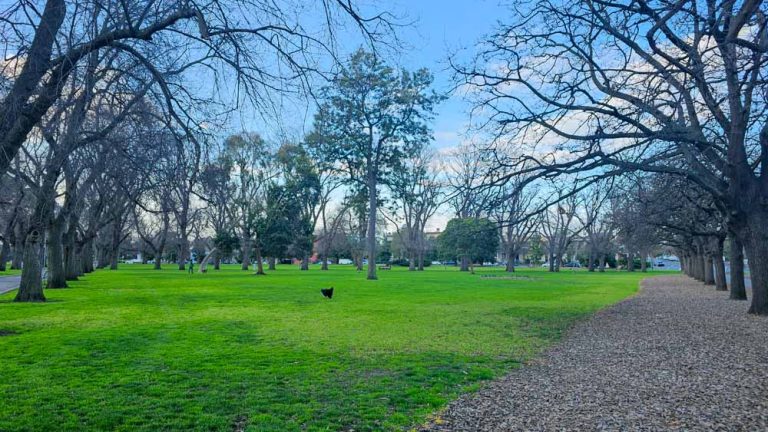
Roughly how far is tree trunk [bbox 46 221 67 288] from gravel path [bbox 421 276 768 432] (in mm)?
19012

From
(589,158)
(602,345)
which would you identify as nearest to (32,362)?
(602,345)

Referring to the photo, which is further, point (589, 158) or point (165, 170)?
point (589, 158)

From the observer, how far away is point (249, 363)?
7535 mm

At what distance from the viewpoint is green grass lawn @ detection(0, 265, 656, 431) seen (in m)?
5.09

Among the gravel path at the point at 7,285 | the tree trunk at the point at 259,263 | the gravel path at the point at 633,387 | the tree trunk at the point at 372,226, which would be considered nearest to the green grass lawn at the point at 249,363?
the gravel path at the point at 633,387

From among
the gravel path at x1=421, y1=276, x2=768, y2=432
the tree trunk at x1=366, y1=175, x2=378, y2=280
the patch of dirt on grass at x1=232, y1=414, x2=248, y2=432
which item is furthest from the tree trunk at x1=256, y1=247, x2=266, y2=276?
the patch of dirt on grass at x1=232, y1=414, x2=248, y2=432

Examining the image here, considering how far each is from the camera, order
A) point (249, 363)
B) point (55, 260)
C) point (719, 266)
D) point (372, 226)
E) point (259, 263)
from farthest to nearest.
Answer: point (259, 263)
point (372, 226)
point (719, 266)
point (55, 260)
point (249, 363)

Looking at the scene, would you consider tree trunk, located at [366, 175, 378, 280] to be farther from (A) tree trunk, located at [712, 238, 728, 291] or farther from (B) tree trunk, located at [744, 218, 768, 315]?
(B) tree trunk, located at [744, 218, 768, 315]

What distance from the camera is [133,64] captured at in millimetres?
5355

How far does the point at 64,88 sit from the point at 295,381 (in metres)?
4.02

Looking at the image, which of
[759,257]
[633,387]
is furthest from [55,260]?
[759,257]

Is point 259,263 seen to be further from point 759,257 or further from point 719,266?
point 759,257

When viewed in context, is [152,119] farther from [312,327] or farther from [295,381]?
[312,327]

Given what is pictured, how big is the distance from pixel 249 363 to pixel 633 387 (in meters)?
5.01
